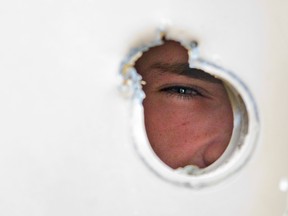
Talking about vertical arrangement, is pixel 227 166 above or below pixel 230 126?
below

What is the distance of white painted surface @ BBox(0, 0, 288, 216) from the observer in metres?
0.40

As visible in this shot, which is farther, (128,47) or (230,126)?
(230,126)

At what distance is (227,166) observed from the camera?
413 mm

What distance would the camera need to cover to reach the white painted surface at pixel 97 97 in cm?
40

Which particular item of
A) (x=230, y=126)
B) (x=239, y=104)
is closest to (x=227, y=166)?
(x=239, y=104)

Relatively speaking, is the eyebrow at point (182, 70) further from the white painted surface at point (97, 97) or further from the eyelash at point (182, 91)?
the white painted surface at point (97, 97)

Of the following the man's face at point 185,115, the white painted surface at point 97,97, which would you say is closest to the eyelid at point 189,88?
the man's face at point 185,115

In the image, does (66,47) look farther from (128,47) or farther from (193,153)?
(193,153)

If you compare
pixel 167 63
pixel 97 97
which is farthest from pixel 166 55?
pixel 97 97

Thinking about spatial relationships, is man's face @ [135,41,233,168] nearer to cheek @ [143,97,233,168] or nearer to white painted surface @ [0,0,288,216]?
cheek @ [143,97,233,168]

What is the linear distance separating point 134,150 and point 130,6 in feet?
0.26

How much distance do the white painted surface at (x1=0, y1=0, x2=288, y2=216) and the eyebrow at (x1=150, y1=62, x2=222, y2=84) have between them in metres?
0.16

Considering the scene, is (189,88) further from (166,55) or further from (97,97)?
(97,97)

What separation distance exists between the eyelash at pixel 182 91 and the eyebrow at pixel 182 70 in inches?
0.8
